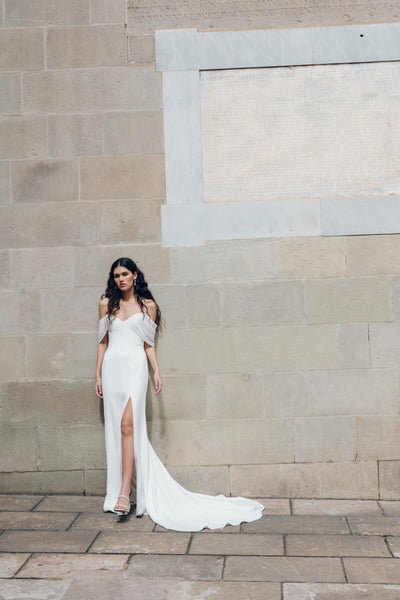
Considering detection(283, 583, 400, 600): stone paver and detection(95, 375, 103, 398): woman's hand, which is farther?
detection(95, 375, 103, 398): woman's hand

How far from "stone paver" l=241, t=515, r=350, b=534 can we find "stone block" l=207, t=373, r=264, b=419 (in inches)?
30.6

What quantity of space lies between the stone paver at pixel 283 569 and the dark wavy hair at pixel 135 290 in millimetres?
1830

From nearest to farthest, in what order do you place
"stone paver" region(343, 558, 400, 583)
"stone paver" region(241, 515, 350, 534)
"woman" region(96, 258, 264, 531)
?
"stone paver" region(343, 558, 400, 583)
"stone paver" region(241, 515, 350, 534)
"woman" region(96, 258, 264, 531)

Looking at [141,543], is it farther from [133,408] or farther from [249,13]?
[249,13]

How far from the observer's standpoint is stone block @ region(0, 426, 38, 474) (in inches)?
187

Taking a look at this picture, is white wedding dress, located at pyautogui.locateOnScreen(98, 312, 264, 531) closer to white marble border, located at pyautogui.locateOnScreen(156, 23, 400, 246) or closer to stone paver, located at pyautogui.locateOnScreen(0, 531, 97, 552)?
stone paver, located at pyautogui.locateOnScreen(0, 531, 97, 552)

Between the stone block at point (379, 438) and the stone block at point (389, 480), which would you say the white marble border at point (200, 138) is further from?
the stone block at point (389, 480)

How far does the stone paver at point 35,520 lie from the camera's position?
4.11 m

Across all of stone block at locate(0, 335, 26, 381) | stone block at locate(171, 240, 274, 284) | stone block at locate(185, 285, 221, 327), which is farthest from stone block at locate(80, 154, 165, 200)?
stone block at locate(0, 335, 26, 381)

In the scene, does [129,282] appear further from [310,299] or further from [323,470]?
[323,470]

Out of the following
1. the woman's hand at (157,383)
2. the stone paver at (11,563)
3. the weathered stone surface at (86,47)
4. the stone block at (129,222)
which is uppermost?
the weathered stone surface at (86,47)

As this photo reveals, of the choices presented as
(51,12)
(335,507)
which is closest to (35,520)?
(335,507)

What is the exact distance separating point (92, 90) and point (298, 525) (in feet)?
11.3

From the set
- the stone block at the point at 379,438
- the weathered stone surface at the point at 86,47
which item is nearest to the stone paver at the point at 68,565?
the stone block at the point at 379,438
